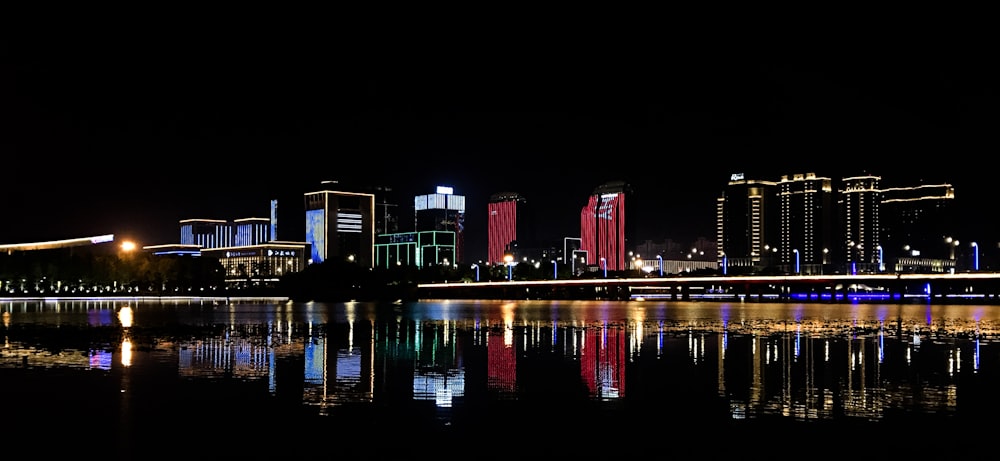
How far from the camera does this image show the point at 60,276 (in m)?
175

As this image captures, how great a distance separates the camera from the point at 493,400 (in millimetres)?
23234

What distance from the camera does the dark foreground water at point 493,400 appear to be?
57.1 ft

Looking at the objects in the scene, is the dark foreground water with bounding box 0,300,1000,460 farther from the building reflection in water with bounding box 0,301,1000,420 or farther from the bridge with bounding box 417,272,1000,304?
the bridge with bounding box 417,272,1000,304

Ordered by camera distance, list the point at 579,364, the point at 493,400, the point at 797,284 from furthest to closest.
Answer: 1. the point at 797,284
2. the point at 579,364
3. the point at 493,400

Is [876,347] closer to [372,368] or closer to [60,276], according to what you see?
[372,368]

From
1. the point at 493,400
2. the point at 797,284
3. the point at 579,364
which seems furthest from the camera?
the point at 797,284

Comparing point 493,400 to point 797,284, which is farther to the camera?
point 797,284

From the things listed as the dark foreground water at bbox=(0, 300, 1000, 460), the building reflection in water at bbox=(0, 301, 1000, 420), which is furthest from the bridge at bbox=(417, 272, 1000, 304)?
the dark foreground water at bbox=(0, 300, 1000, 460)

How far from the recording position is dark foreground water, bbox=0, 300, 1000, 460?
17391 millimetres

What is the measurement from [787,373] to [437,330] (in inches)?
1168

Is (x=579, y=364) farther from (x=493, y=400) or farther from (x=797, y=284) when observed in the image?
(x=797, y=284)

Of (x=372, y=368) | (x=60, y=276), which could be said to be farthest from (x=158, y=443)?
(x=60, y=276)

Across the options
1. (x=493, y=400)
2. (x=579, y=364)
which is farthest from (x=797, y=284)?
(x=493, y=400)

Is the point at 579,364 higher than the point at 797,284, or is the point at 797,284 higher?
the point at 579,364
